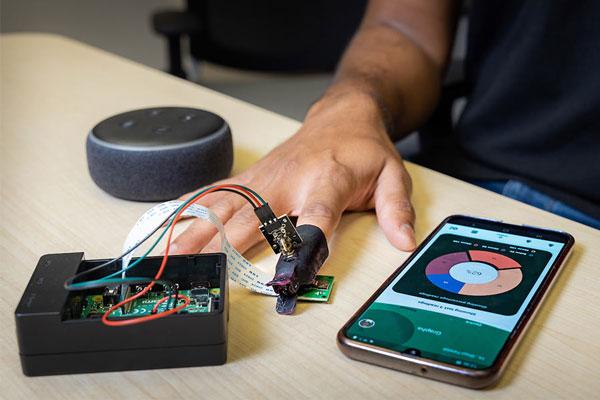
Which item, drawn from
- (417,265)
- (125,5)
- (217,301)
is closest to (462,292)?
(417,265)

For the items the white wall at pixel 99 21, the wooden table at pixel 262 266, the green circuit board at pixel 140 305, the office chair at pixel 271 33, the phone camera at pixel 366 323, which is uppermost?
the green circuit board at pixel 140 305

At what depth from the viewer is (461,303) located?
0.45 metres

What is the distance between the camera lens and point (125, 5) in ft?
10.3

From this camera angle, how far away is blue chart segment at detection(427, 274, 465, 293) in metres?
0.47

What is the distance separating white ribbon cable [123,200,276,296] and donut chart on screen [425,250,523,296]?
137 millimetres

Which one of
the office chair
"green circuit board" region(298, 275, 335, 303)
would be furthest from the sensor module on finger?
the office chair

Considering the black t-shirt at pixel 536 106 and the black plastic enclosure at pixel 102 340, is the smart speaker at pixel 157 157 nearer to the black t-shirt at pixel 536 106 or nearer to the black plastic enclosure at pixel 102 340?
the black plastic enclosure at pixel 102 340

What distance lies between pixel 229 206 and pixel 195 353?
0.74 feet

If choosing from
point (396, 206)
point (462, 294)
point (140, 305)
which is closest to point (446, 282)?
point (462, 294)

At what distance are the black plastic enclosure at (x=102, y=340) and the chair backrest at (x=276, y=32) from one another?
1557mm

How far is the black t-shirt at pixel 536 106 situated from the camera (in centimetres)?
86

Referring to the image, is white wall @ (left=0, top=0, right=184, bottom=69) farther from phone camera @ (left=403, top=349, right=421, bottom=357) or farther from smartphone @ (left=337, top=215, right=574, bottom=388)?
phone camera @ (left=403, top=349, right=421, bottom=357)

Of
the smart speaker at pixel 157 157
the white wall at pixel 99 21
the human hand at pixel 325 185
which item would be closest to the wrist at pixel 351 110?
the human hand at pixel 325 185

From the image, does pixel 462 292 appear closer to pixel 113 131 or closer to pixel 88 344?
pixel 88 344
